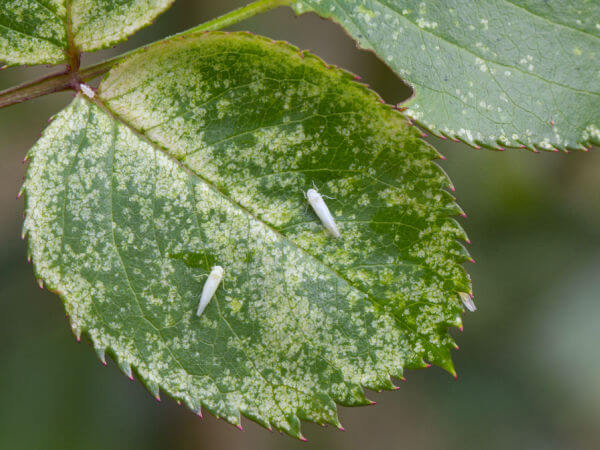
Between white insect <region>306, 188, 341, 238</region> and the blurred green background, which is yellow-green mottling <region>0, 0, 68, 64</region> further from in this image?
the blurred green background

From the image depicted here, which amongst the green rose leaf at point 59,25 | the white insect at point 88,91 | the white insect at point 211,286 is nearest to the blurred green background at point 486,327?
the green rose leaf at point 59,25

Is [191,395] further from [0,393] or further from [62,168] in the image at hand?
[0,393]

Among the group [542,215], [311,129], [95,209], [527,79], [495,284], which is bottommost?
[495,284]

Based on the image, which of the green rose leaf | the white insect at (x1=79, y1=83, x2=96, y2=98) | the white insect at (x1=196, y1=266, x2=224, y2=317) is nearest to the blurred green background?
the green rose leaf

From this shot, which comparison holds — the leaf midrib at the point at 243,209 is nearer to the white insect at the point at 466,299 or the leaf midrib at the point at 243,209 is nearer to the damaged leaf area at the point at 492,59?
the white insect at the point at 466,299

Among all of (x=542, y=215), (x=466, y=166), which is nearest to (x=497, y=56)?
(x=466, y=166)

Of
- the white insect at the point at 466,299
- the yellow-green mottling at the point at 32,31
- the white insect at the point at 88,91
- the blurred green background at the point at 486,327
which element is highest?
the yellow-green mottling at the point at 32,31
